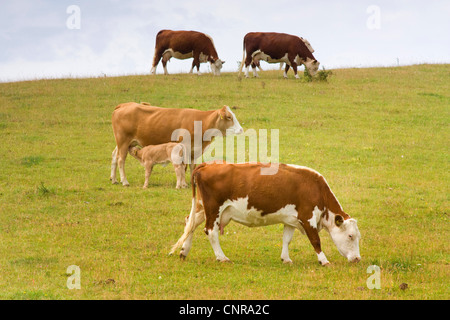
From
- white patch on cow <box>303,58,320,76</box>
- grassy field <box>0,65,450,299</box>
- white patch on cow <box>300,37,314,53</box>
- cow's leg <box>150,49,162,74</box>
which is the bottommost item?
grassy field <box>0,65,450,299</box>

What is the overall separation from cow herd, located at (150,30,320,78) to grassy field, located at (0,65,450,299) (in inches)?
118

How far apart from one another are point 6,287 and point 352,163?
12.0 metres

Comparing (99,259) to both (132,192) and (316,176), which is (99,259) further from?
(132,192)

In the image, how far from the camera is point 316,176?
10359 mm

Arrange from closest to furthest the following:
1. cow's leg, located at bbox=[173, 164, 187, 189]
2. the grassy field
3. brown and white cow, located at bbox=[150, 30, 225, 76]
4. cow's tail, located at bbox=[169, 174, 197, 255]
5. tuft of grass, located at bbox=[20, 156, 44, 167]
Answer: the grassy field
cow's tail, located at bbox=[169, 174, 197, 255]
cow's leg, located at bbox=[173, 164, 187, 189]
tuft of grass, located at bbox=[20, 156, 44, 167]
brown and white cow, located at bbox=[150, 30, 225, 76]

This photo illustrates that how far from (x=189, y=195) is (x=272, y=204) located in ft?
17.8

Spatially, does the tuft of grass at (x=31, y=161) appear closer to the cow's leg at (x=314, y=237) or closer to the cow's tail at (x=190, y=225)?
the cow's tail at (x=190, y=225)

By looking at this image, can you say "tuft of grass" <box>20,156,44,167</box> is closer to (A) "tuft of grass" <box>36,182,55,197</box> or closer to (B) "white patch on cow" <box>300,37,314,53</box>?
(A) "tuft of grass" <box>36,182,55,197</box>

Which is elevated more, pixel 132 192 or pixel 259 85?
pixel 259 85

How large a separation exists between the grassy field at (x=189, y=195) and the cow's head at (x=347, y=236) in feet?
0.85

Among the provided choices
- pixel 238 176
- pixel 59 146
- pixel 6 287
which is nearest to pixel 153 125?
pixel 59 146

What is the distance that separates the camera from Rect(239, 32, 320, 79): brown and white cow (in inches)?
1332

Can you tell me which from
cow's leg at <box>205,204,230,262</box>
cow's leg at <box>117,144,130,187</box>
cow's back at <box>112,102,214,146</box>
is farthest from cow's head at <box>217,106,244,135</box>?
cow's leg at <box>205,204,230,262</box>

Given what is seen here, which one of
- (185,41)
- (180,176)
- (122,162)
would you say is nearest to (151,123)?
(122,162)
